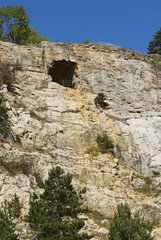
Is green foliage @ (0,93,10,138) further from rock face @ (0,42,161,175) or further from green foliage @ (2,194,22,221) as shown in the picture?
green foliage @ (2,194,22,221)

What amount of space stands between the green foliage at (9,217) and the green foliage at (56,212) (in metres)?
0.75

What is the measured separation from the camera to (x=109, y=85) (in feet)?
94.7

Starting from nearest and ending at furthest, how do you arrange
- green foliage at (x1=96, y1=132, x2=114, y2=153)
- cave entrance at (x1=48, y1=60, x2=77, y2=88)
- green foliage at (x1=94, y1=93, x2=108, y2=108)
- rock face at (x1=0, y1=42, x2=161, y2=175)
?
green foliage at (x1=96, y1=132, x2=114, y2=153) < rock face at (x1=0, y1=42, x2=161, y2=175) < green foliage at (x1=94, y1=93, x2=108, y2=108) < cave entrance at (x1=48, y1=60, x2=77, y2=88)

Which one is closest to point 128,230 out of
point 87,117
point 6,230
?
point 6,230

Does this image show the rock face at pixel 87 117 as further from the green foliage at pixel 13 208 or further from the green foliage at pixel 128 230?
the green foliage at pixel 128 230

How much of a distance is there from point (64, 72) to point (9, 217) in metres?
19.4

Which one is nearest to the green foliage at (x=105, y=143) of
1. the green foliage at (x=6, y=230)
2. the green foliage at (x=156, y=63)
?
the green foliage at (x=6, y=230)

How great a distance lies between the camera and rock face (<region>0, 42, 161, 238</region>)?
64.5ft

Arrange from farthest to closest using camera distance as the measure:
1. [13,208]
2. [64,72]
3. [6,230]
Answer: [64,72] → [13,208] → [6,230]

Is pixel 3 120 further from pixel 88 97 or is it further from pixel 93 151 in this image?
pixel 88 97

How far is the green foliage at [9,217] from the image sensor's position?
12108 mm

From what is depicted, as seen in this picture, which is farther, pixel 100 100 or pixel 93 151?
pixel 100 100

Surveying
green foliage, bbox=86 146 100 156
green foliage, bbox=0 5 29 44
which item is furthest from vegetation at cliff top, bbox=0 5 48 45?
green foliage, bbox=86 146 100 156

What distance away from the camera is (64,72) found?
30.8 meters
